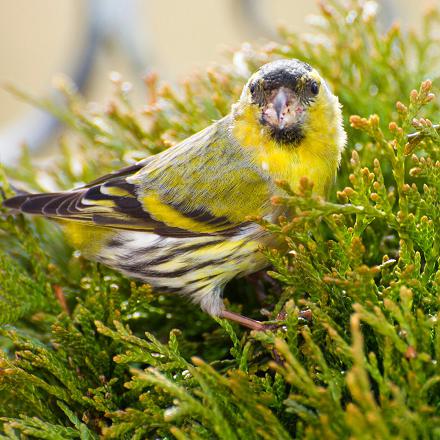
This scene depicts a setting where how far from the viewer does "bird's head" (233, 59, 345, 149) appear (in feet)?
5.27

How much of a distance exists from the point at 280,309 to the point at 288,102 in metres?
0.55

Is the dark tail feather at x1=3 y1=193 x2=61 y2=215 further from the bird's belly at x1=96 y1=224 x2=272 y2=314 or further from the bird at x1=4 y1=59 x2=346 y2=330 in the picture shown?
the bird's belly at x1=96 y1=224 x2=272 y2=314

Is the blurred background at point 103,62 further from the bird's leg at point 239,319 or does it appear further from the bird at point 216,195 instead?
the bird's leg at point 239,319

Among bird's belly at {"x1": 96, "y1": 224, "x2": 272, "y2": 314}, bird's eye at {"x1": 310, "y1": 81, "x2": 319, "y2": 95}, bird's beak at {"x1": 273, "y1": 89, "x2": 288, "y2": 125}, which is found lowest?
bird's belly at {"x1": 96, "y1": 224, "x2": 272, "y2": 314}

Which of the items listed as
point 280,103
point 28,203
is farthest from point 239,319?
point 28,203

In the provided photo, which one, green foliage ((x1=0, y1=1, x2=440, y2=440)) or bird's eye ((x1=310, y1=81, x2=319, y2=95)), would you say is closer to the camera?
green foliage ((x1=0, y1=1, x2=440, y2=440))

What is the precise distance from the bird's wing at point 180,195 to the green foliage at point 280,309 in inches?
4.8

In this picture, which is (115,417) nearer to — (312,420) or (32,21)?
(312,420)

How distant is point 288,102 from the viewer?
1.62 meters

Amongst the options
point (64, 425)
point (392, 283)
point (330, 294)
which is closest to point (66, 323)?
point (64, 425)

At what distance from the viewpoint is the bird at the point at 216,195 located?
1.63m

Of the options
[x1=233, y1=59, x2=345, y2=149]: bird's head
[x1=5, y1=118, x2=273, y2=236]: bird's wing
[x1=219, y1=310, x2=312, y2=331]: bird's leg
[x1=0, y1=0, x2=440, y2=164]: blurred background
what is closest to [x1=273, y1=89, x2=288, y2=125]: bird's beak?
[x1=233, y1=59, x2=345, y2=149]: bird's head

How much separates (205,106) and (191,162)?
465 mm

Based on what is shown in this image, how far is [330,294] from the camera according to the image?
1293 millimetres
